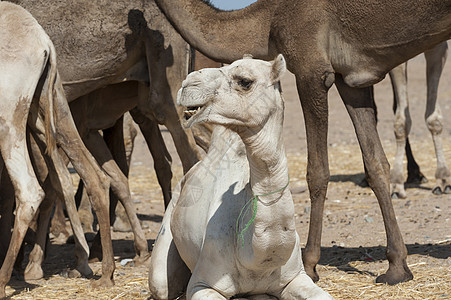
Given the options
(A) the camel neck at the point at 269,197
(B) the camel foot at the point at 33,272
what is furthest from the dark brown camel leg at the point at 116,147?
(A) the camel neck at the point at 269,197

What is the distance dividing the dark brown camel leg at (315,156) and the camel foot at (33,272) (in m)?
2.32

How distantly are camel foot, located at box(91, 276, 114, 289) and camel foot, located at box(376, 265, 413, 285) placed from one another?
2.09 meters

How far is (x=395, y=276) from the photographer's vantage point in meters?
6.32

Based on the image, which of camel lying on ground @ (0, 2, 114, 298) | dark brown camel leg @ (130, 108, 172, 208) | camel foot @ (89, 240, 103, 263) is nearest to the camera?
camel lying on ground @ (0, 2, 114, 298)

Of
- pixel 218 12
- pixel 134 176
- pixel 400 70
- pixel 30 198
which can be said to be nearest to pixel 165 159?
pixel 218 12

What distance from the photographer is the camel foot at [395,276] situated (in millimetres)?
6277

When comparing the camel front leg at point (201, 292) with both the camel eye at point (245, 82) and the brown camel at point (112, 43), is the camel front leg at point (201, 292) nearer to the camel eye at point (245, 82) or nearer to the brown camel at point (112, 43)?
the camel eye at point (245, 82)

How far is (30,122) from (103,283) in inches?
61.2

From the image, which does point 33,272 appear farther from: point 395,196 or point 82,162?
point 395,196

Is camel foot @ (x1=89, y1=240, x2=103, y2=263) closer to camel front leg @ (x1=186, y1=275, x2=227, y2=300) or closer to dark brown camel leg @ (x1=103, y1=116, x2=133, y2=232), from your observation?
dark brown camel leg @ (x1=103, y1=116, x2=133, y2=232)

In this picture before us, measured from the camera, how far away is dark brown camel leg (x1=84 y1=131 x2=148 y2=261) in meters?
7.79

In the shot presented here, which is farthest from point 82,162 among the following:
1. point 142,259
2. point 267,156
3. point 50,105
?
point 267,156

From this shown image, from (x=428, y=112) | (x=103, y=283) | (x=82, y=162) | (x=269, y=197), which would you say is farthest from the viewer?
(x=428, y=112)

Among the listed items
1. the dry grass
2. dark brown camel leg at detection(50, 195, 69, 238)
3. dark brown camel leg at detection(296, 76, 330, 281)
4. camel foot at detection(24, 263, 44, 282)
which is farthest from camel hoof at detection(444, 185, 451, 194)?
camel foot at detection(24, 263, 44, 282)
